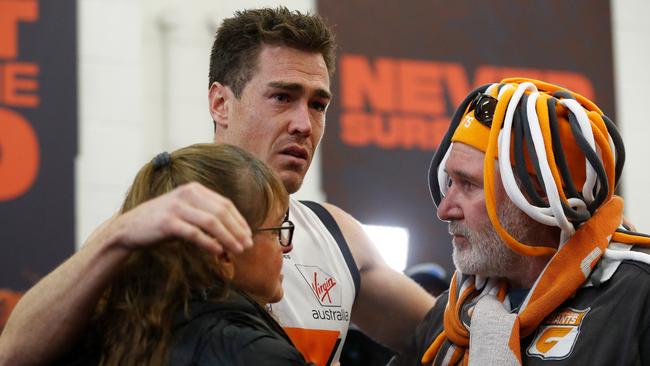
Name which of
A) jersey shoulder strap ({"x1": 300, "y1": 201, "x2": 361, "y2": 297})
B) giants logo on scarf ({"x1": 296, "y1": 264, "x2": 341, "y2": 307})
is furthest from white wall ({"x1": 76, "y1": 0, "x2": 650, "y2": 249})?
giants logo on scarf ({"x1": 296, "y1": 264, "x2": 341, "y2": 307})

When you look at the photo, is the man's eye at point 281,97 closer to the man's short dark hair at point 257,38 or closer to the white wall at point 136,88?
the man's short dark hair at point 257,38

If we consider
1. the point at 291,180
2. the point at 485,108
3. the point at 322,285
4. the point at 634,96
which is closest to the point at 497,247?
the point at 485,108

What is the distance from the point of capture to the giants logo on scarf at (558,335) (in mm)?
2189

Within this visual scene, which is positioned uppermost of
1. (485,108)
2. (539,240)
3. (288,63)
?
(288,63)

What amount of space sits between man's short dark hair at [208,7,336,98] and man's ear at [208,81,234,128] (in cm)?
2

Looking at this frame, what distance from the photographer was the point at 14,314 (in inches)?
76.7

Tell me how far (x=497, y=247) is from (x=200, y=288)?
0.90 meters

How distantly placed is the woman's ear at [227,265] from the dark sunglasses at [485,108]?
851 mm

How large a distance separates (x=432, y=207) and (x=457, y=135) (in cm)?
378

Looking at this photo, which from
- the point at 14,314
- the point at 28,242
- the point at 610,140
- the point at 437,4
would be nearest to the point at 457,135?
the point at 610,140

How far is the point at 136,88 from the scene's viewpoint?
602 cm

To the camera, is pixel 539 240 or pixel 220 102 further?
pixel 220 102

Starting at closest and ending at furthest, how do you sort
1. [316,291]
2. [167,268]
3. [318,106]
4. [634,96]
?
[167,268], [316,291], [318,106], [634,96]

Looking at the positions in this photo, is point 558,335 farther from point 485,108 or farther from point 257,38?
point 257,38
